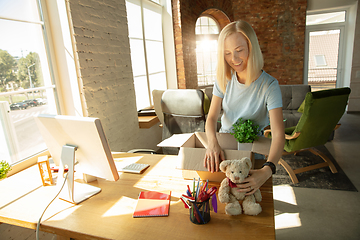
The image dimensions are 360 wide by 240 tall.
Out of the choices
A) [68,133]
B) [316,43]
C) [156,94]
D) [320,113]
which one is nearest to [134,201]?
[68,133]

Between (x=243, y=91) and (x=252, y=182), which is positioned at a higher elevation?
(x=243, y=91)

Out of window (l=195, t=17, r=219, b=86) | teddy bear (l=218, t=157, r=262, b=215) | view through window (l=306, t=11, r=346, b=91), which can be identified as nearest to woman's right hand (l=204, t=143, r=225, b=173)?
teddy bear (l=218, t=157, r=262, b=215)

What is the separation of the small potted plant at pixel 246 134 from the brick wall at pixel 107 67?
1437 mm

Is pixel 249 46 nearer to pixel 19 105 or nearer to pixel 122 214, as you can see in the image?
pixel 122 214

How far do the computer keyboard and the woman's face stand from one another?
0.84 meters

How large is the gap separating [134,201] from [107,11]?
2.03m

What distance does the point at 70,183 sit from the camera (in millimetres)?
1156

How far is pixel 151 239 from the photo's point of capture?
88cm

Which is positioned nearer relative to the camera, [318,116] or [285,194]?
[285,194]

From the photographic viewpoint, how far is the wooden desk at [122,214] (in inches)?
35.5

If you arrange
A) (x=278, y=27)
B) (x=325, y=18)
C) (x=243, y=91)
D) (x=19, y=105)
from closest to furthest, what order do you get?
(x=243, y=91) < (x=19, y=105) < (x=325, y=18) < (x=278, y=27)

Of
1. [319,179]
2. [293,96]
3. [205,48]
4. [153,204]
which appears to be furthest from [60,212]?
[205,48]

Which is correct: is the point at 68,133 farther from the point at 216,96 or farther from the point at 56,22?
the point at 56,22

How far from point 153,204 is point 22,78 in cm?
151
